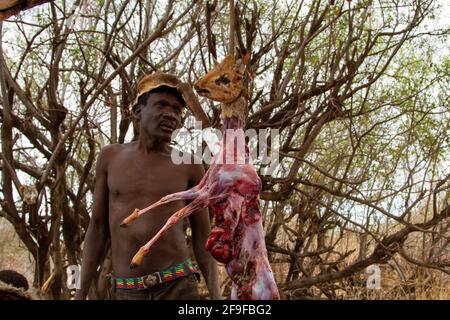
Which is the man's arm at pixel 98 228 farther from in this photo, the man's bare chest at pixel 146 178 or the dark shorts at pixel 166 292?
the dark shorts at pixel 166 292

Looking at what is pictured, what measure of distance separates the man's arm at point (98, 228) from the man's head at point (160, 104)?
0.42 meters

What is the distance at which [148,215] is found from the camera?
271 centimetres

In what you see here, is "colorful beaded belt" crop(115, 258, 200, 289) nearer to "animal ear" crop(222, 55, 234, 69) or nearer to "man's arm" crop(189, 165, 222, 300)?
"man's arm" crop(189, 165, 222, 300)

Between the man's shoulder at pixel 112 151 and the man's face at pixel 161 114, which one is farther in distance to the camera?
the man's shoulder at pixel 112 151

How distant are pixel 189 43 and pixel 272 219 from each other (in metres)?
1.96

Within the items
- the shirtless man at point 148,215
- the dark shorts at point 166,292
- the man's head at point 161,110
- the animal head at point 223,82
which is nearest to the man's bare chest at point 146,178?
the shirtless man at point 148,215

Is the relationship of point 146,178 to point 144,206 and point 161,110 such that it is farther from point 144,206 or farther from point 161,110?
point 161,110

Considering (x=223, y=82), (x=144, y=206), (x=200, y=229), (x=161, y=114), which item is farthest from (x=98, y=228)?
(x=223, y=82)

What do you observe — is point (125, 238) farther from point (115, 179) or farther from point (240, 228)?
point (240, 228)

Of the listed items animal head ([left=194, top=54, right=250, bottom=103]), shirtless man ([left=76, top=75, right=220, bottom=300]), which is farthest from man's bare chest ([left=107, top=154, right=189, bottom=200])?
animal head ([left=194, top=54, right=250, bottom=103])

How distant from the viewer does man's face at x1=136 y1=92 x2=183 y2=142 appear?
2.50 meters

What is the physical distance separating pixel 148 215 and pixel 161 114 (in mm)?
427

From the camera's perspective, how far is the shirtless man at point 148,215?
8.48 feet
